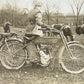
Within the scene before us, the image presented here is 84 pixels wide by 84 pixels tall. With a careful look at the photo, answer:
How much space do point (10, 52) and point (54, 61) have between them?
0.73 metres

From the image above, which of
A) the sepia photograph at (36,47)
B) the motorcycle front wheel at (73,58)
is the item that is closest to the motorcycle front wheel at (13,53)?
the sepia photograph at (36,47)

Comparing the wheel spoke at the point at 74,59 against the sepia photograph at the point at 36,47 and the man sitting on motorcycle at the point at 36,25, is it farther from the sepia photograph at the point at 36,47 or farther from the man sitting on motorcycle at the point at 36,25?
the man sitting on motorcycle at the point at 36,25

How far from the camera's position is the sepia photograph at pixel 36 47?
3535 mm

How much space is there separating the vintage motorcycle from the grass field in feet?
0.35

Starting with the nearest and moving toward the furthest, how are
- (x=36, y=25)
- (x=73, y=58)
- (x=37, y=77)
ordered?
(x=37, y=77) < (x=73, y=58) < (x=36, y=25)

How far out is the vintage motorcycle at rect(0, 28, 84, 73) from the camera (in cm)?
355

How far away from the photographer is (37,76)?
3430 millimetres

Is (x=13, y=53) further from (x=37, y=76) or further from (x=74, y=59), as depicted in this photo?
(x=74, y=59)

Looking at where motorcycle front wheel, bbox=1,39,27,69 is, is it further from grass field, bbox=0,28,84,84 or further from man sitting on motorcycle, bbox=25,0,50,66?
man sitting on motorcycle, bbox=25,0,50,66

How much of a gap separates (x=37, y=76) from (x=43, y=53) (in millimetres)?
400

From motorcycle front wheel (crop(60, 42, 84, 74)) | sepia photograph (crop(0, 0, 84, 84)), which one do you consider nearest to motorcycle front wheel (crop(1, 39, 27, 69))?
sepia photograph (crop(0, 0, 84, 84))

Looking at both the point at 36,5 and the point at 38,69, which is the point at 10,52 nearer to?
the point at 38,69

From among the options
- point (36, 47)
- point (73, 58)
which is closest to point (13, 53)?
point (36, 47)

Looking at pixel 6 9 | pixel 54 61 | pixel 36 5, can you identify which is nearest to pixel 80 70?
pixel 54 61
